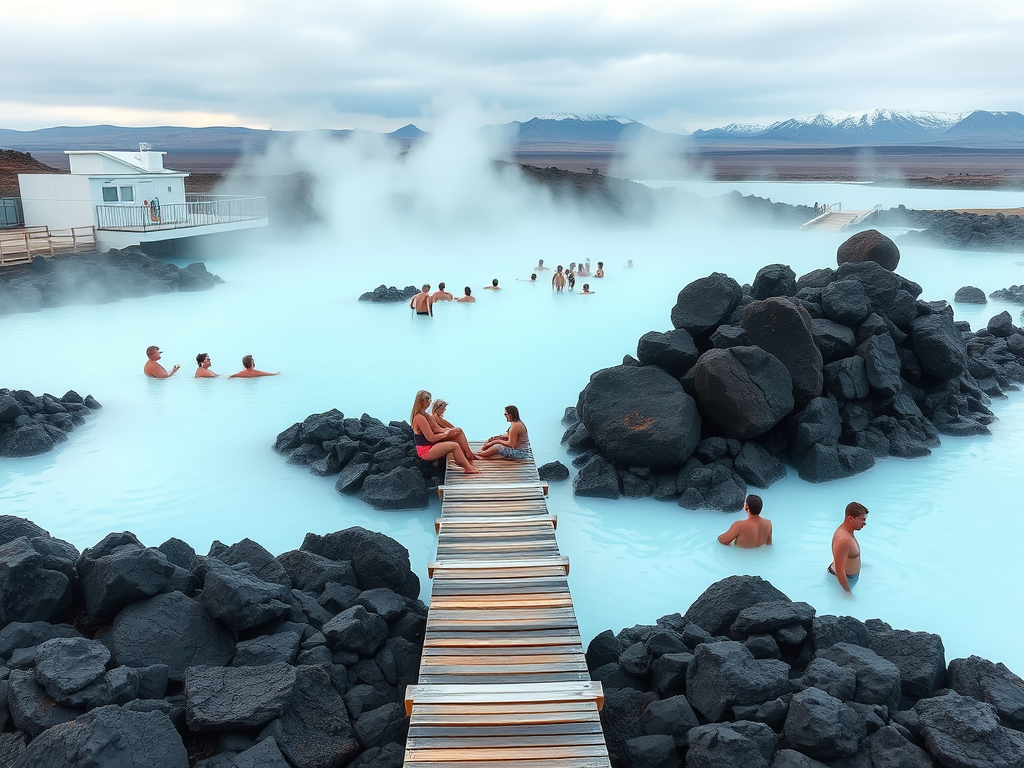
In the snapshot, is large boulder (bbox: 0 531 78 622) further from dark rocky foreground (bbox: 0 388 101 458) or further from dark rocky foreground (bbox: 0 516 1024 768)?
dark rocky foreground (bbox: 0 388 101 458)

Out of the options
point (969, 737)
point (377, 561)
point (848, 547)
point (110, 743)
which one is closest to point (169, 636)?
point (110, 743)

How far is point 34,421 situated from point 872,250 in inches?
486

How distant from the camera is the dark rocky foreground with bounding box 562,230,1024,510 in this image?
8766mm

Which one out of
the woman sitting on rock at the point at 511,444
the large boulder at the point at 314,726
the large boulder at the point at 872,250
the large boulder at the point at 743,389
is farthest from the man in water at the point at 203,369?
the large boulder at the point at 872,250

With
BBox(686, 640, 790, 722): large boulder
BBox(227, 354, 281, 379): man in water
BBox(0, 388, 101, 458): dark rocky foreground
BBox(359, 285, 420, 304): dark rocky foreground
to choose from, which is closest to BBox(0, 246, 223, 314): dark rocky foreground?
BBox(359, 285, 420, 304): dark rocky foreground

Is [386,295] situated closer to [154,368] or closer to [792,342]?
[154,368]

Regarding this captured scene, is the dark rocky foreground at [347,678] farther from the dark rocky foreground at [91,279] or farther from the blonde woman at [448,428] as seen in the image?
the dark rocky foreground at [91,279]

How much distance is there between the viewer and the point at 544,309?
786 inches

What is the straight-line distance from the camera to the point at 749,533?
24.5 feet

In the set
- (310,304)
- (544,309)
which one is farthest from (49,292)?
(544,309)

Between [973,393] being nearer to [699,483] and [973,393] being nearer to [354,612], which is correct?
[699,483]

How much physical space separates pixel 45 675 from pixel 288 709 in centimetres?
135

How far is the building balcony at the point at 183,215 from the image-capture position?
23.1 meters

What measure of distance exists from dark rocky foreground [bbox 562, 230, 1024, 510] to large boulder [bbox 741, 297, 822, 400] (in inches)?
0.5
